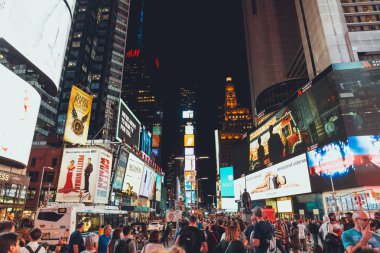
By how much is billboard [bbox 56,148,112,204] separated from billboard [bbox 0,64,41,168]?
7.69m

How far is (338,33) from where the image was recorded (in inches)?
2283

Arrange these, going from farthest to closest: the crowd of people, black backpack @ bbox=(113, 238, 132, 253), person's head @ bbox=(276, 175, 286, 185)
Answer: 1. person's head @ bbox=(276, 175, 286, 185)
2. black backpack @ bbox=(113, 238, 132, 253)
3. the crowd of people

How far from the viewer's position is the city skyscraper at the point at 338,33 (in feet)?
186

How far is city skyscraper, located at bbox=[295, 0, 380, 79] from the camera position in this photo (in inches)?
2232

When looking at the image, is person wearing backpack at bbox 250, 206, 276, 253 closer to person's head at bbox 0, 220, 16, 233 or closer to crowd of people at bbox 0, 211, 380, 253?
crowd of people at bbox 0, 211, 380, 253

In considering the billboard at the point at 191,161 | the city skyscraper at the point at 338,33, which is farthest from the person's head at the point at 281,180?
the city skyscraper at the point at 338,33

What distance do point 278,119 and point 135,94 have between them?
454ft

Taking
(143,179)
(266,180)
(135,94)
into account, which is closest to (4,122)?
(143,179)

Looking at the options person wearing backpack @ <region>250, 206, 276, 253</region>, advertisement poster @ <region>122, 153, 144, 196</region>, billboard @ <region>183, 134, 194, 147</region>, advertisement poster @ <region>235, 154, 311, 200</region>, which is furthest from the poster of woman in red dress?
billboard @ <region>183, 134, 194, 147</region>

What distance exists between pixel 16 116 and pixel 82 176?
14.0 meters

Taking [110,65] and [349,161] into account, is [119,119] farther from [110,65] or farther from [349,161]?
[110,65]

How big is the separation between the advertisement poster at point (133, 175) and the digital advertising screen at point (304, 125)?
98.5 feet

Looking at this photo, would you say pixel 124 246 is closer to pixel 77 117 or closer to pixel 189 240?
pixel 189 240

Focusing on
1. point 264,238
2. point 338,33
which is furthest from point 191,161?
point 338,33
